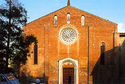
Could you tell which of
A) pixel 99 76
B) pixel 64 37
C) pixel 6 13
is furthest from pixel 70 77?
pixel 6 13

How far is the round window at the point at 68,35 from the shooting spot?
2197 centimetres

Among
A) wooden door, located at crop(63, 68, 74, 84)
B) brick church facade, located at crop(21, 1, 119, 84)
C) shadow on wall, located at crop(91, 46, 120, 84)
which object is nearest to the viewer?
shadow on wall, located at crop(91, 46, 120, 84)

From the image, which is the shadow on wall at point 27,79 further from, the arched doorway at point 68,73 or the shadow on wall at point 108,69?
the shadow on wall at point 108,69

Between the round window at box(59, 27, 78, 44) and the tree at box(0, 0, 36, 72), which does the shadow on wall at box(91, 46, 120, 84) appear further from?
the tree at box(0, 0, 36, 72)

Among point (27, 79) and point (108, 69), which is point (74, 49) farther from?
point (27, 79)

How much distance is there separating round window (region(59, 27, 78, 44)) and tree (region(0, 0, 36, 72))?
6518 mm

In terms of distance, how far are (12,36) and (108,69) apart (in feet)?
37.5

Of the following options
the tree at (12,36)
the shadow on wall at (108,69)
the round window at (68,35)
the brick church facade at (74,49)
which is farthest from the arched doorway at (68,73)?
the tree at (12,36)

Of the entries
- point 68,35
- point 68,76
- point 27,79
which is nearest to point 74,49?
point 68,35

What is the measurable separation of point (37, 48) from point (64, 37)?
11.1ft

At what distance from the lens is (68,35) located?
72.6 ft

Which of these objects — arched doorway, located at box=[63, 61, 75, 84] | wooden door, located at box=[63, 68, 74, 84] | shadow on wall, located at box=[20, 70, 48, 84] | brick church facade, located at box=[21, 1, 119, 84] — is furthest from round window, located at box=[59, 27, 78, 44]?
shadow on wall, located at box=[20, 70, 48, 84]

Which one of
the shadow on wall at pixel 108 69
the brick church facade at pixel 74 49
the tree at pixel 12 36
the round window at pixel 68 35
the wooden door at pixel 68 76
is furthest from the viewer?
the round window at pixel 68 35

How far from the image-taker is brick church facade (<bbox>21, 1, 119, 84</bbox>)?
21281mm
